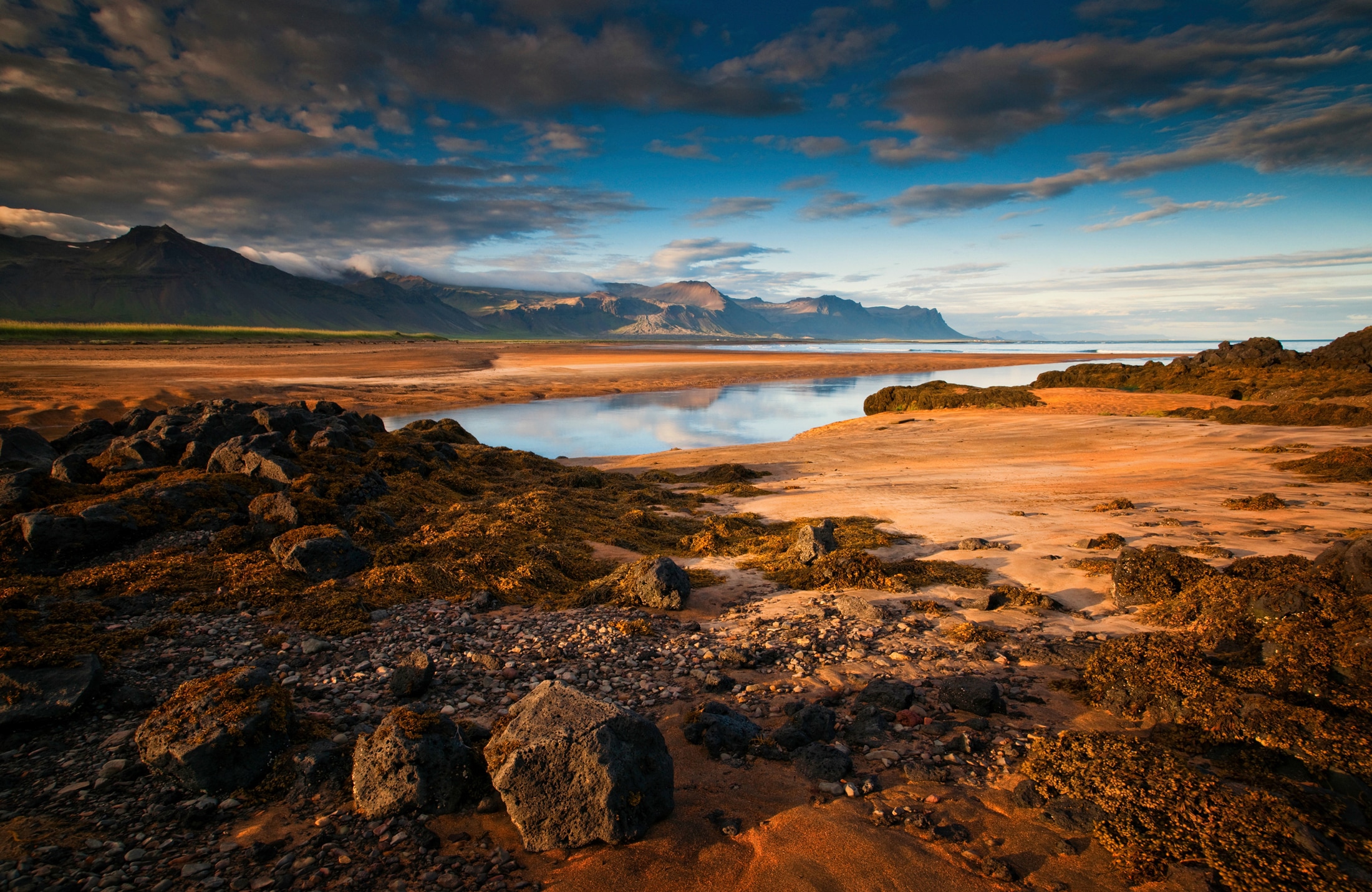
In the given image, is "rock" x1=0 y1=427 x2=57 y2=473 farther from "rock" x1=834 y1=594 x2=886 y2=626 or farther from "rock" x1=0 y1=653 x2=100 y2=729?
"rock" x1=834 y1=594 x2=886 y2=626

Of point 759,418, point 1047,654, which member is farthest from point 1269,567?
point 759,418

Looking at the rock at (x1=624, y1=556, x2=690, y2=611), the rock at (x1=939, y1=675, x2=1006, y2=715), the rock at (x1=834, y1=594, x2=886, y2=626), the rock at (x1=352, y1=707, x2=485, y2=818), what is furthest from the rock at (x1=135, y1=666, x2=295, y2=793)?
the rock at (x1=834, y1=594, x2=886, y2=626)

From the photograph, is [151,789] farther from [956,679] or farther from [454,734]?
[956,679]

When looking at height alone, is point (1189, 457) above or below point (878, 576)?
above

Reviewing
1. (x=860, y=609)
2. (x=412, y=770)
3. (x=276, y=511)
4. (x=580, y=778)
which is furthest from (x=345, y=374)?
(x=580, y=778)

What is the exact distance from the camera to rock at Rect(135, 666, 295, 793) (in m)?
4.21

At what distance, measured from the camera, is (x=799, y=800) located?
4.25 meters

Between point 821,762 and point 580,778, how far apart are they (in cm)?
186

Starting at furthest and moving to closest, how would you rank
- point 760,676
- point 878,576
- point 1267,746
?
point 878,576 < point 760,676 < point 1267,746

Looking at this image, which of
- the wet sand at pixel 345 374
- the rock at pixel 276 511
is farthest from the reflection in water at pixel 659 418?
the rock at pixel 276 511

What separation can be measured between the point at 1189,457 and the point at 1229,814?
52.4 feet

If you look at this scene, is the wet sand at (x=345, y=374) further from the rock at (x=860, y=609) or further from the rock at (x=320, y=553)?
the rock at (x=860, y=609)

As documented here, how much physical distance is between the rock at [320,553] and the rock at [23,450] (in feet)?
22.0

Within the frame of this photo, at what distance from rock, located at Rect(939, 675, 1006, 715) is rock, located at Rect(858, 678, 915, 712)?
323mm
